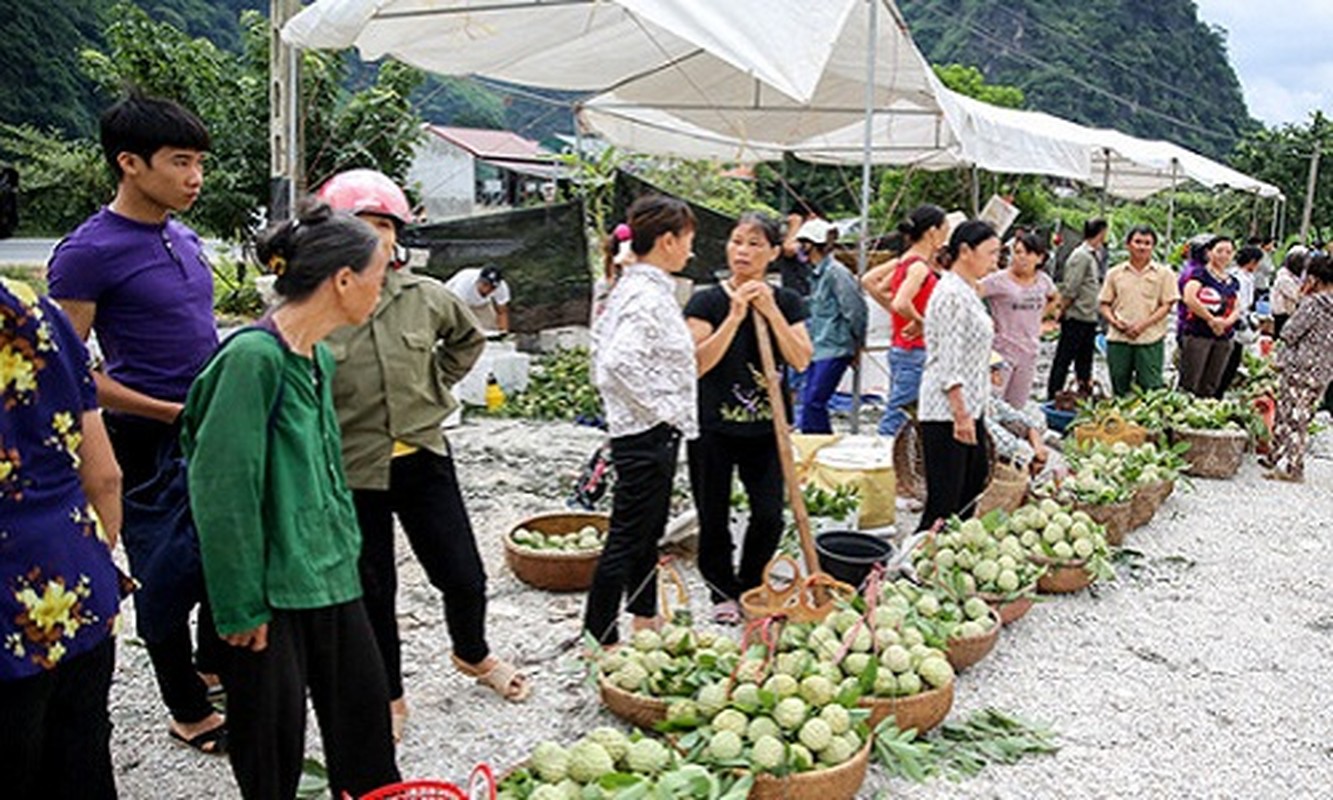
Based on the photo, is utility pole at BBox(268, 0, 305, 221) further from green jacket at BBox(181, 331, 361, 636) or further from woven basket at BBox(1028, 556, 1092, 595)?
woven basket at BBox(1028, 556, 1092, 595)

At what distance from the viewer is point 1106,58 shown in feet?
156

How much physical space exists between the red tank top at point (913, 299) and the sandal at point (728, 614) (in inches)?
84.1

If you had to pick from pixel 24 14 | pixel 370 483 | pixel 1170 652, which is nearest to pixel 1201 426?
pixel 1170 652

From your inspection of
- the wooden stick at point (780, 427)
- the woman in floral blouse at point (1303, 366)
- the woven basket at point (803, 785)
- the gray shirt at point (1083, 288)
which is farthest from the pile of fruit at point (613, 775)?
the gray shirt at point (1083, 288)

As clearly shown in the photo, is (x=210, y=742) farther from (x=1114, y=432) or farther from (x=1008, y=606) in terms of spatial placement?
(x=1114, y=432)

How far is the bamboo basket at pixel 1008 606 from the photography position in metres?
3.80

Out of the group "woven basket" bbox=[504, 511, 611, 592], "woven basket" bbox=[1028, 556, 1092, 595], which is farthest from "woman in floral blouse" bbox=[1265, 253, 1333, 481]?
"woven basket" bbox=[504, 511, 611, 592]

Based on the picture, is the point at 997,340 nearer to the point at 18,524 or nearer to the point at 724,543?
the point at 724,543

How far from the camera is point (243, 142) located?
14125 millimetres

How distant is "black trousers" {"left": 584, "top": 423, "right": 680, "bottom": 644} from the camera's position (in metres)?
3.21

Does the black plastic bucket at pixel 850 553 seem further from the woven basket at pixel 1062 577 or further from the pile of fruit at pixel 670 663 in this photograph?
the pile of fruit at pixel 670 663

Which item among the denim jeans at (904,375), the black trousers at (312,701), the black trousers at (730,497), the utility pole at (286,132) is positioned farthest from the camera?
the denim jeans at (904,375)

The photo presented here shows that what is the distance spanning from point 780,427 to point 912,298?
2111 mm

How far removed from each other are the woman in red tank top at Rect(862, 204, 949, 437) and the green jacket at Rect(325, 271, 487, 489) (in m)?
3.14
